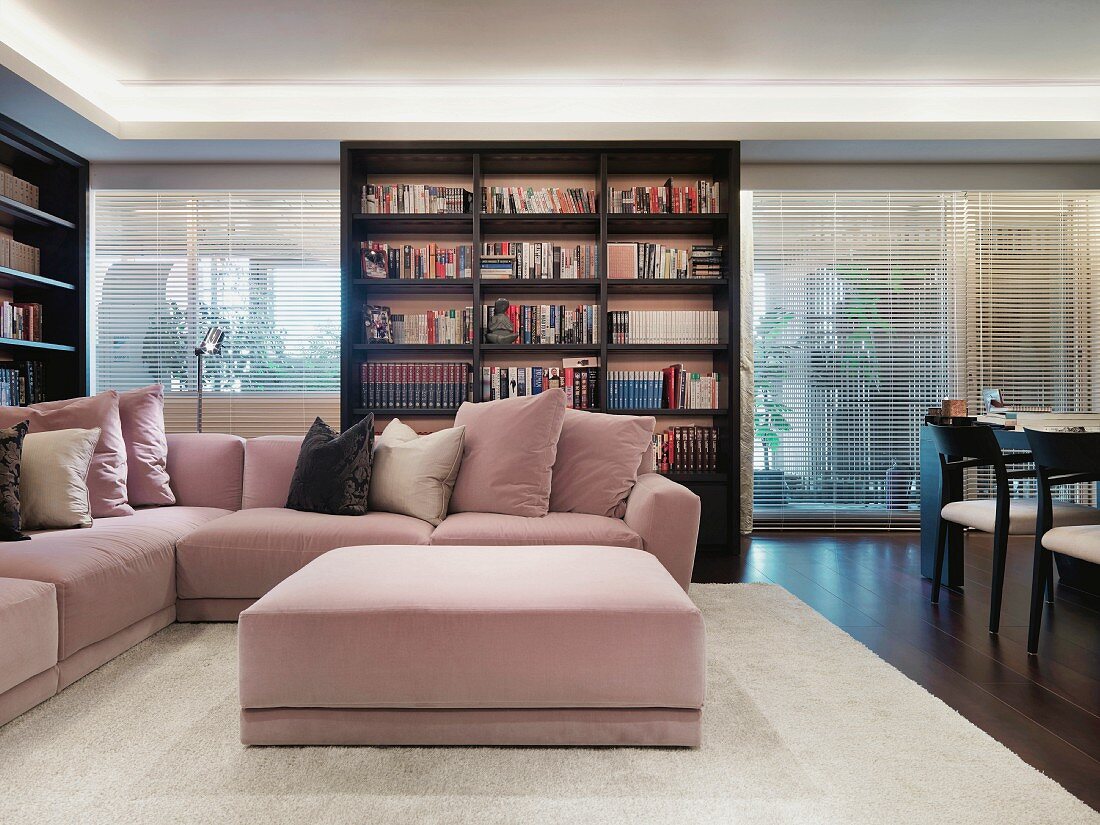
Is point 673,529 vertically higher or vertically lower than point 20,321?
lower

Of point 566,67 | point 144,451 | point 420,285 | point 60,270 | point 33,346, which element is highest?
point 566,67

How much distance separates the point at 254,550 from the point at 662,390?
9.27ft

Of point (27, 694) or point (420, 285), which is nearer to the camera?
point (27, 694)

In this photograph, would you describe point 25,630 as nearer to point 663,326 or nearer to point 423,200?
point 423,200

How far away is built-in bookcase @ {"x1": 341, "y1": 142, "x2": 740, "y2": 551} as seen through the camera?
176 inches

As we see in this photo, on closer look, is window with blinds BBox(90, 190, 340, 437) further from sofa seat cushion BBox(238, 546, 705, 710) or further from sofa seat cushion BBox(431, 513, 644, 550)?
sofa seat cushion BBox(238, 546, 705, 710)

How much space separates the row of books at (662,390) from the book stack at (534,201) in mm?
1135

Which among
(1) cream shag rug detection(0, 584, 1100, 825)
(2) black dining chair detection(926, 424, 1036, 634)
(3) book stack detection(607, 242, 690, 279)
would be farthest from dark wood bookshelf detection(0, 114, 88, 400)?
(2) black dining chair detection(926, 424, 1036, 634)

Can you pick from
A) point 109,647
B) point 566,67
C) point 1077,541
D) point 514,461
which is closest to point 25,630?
point 109,647

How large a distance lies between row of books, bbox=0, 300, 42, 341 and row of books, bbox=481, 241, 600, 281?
119 inches

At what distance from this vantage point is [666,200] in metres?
4.57

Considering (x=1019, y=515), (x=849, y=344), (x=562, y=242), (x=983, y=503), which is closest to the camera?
(x=1019, y=515)

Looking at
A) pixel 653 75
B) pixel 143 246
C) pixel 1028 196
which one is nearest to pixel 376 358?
pixel 143 246

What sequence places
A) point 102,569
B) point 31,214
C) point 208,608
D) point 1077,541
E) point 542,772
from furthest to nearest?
point 31,214 < point 208,608 < point 1077,541 < point 102,569 < point 542,772
